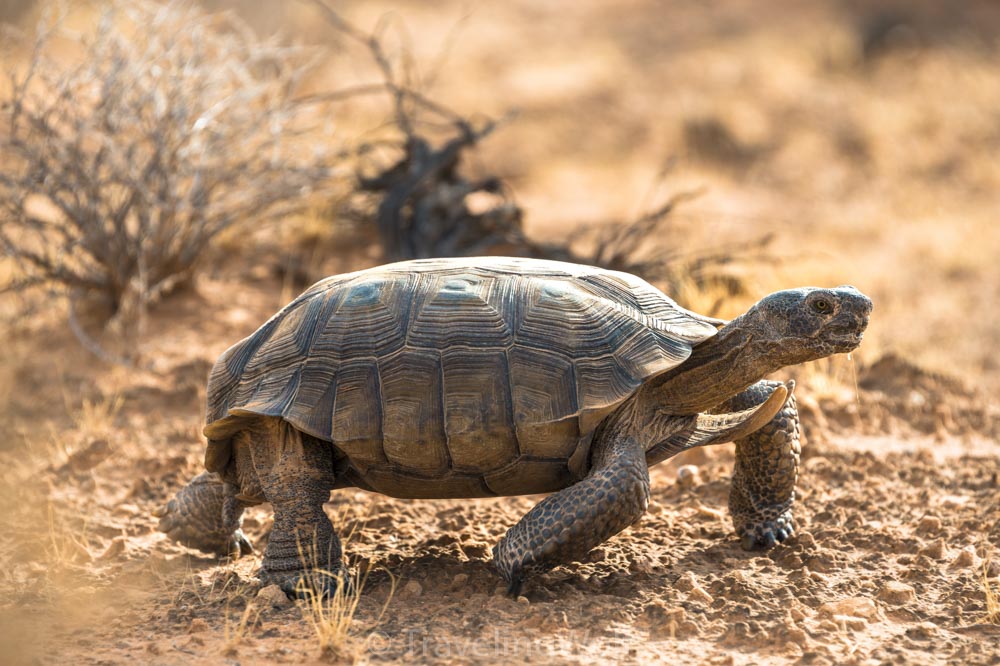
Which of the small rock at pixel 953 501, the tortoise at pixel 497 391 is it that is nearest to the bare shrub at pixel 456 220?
the small rock at pixel 953 501

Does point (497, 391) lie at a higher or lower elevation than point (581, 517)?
higher

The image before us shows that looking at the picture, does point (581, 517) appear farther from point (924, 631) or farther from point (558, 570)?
point (924, 631)

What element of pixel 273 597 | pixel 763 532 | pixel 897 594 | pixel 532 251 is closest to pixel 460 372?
pixel 273 597

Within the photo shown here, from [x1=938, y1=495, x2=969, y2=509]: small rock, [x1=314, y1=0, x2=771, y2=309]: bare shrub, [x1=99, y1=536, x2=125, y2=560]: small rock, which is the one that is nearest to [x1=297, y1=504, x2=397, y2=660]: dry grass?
[x1=99, y1=536, x2=125, y2=560]: small rock

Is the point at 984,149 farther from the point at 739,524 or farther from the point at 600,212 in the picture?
the point at 739,524

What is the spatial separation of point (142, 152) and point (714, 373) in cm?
521

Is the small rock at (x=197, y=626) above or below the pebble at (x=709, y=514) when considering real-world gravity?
below

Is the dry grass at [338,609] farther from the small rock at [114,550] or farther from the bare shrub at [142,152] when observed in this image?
the bare shrub at [142,152]

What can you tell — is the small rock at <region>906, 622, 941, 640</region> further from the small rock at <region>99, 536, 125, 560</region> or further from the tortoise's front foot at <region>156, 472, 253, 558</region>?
the small rock at <region>99, 536, 125, 560</region>

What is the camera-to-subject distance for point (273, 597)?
433 centimetres

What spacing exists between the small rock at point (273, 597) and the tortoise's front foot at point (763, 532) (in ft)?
6.73

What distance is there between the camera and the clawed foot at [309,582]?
169 inches

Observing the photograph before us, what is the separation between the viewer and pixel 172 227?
27.2 feet

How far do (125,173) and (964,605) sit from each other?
606cm
